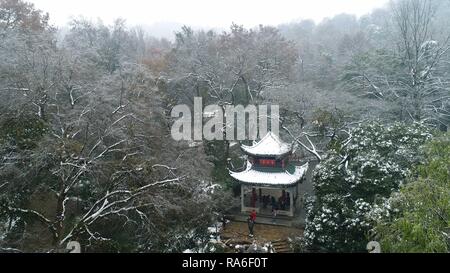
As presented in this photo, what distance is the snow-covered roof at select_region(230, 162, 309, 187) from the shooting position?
56.3 feet

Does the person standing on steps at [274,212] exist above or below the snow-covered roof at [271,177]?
below

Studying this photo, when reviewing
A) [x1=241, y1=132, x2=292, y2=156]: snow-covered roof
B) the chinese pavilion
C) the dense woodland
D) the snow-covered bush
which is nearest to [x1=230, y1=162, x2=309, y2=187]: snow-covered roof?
the chinese pavilion

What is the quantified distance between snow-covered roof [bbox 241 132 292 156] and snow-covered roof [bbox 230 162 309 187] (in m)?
0.83

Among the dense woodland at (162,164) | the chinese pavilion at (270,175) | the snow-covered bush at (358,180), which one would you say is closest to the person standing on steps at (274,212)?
the chinese pavilion at (270,175)

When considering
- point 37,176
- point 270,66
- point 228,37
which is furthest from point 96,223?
point 228,37

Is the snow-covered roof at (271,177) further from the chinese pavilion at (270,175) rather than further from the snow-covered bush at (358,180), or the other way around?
the snow-covered bush at (358,180)

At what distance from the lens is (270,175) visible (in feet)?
58.1

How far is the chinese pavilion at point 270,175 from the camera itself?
57.0ft

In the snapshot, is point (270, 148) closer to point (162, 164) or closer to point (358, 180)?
point (358, 180)

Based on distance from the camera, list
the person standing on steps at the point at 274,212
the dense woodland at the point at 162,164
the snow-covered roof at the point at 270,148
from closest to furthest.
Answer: the dense woodland at the point at 162,164 → the person standing on steps at the point at 274,212 → the snow-covered roof at the point at 270,148

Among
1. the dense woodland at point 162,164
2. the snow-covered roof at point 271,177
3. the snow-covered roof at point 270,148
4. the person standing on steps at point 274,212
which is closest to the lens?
the dense woodland at point 162,164

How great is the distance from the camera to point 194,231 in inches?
527

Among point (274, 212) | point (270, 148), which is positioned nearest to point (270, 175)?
point (270, 148)

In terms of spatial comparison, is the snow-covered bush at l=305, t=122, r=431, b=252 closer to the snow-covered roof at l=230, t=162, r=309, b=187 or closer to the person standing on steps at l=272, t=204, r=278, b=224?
the snow-covered roof at l=230, t=162, r=309, b=187
